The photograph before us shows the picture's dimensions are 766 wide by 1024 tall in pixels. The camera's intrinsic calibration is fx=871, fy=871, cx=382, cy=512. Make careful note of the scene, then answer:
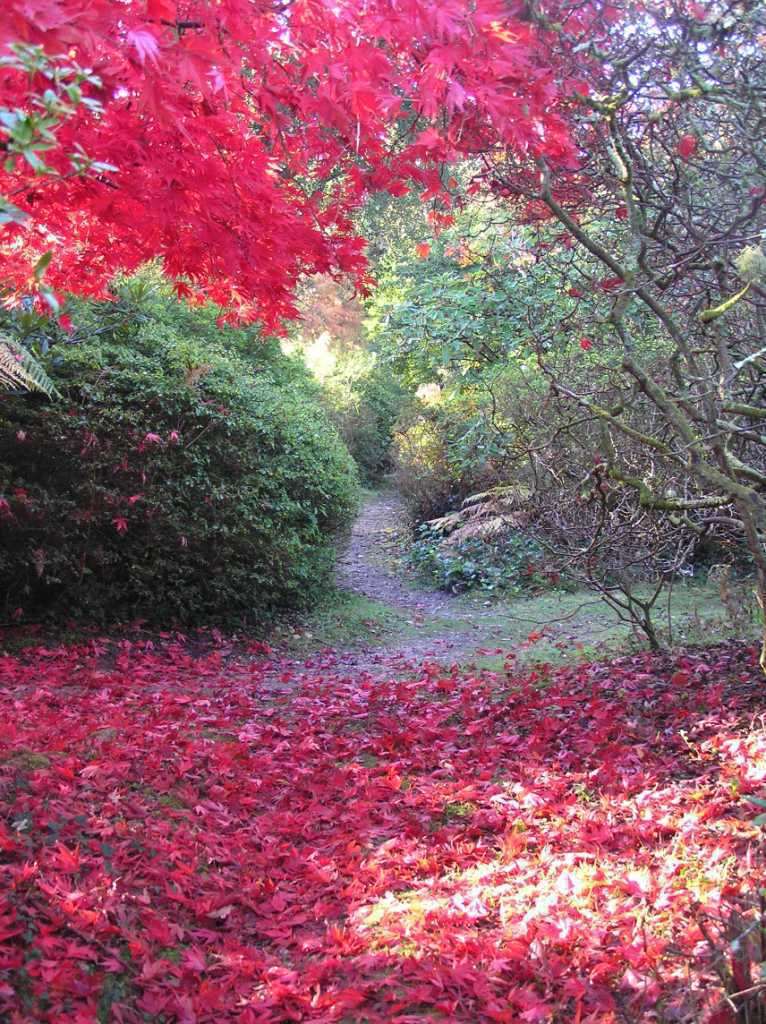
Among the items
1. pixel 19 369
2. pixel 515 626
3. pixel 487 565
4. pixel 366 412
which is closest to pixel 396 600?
pixel 487 565

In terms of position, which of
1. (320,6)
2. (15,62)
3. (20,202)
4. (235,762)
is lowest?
(235,762)

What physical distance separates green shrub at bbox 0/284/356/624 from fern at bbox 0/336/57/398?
0.45 meters

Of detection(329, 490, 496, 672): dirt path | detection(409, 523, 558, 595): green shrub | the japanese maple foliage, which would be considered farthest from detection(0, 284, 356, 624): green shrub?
detection(409, 523, 558, 595): green shrub

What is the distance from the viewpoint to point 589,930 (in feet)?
8.11

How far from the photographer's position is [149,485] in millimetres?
7059

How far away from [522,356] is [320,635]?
437 cm

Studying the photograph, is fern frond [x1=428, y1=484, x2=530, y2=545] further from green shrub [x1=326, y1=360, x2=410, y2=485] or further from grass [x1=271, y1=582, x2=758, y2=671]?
green shrub [x1=326, y1=360, x2=410, y2=485]

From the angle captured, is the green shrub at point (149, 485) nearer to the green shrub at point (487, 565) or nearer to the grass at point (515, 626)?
the grass at point (515, 626)

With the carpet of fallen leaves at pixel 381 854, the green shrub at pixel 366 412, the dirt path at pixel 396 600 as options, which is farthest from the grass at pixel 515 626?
the green shrub at pixel 366 412

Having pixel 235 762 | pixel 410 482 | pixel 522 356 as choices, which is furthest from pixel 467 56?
pixel 410 482

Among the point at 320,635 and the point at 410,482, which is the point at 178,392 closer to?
the point at 320,635

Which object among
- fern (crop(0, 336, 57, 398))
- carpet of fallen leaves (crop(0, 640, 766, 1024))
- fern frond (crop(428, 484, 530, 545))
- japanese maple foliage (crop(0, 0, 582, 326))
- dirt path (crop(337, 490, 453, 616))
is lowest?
carpet of fallen leaves (crop(0, 640, 766, 1024))

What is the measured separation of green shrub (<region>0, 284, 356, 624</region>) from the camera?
6.74 metres

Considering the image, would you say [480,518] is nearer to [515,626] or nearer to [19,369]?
[515,626]
